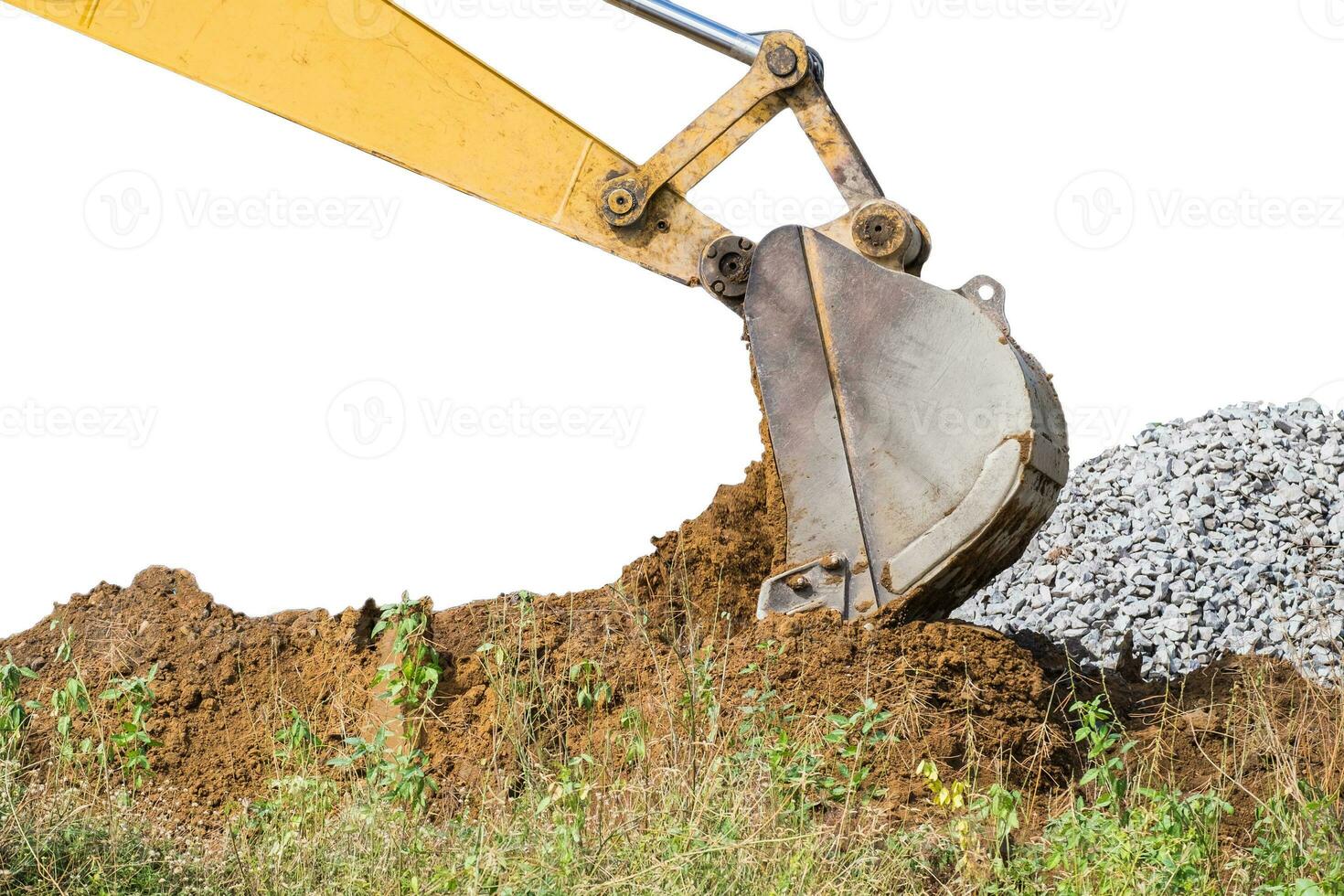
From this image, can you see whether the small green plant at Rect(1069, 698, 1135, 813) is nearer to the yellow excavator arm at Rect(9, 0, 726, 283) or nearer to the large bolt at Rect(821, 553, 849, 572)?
the large bolt at Rect(821, 553, 849, 572)

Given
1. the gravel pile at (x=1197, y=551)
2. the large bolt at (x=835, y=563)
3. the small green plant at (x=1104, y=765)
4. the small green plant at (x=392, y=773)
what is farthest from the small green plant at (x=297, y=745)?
the gravel pile at (x=1197, y=551)

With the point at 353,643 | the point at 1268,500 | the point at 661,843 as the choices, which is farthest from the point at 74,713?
the point at 1268,500

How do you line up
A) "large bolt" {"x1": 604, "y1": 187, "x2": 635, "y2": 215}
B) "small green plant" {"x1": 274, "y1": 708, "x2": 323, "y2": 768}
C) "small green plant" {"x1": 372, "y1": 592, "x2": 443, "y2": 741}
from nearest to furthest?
"small green plant" {"x1": 274, "y1": 708, "x2": 323, "y2": 768} → "small green plant" {"x1": 372, "y1": 592, "x2": 443, "y2": 741} → "large bolt" {"x1": 604, "y1": 187, "x2": 635, "y2": 215}

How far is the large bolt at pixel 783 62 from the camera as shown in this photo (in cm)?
604

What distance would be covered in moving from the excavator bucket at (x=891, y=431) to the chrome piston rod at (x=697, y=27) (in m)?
0.73

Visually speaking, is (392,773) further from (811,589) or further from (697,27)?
(697,27)

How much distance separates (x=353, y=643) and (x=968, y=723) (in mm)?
2623

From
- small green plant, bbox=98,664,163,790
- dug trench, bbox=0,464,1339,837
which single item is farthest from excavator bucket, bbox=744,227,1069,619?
small green plant, bbox=98,664,163,790

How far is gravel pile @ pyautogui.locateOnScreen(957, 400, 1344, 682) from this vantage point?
803 cm

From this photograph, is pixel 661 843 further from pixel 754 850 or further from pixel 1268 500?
pixel 1268 500

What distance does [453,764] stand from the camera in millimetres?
6059

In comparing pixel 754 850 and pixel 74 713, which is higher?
pixel 74 713

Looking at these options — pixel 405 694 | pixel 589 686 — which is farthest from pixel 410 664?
pixel 589 686

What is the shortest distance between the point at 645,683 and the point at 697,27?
2500mm
